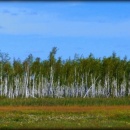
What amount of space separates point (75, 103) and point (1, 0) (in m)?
42.6

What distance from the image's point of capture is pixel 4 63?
6738cm

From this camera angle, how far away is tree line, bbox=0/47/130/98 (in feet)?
216

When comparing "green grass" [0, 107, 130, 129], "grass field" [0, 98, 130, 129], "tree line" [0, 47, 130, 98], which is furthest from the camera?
"tree line" [0, 47, 130, 98]

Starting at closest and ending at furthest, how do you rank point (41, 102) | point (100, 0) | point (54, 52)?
1. point (100, 0)
2. point (41, 102)
3. point (54, 52)

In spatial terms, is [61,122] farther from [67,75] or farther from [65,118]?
[67,75]

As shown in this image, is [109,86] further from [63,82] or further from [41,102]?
[41,102]

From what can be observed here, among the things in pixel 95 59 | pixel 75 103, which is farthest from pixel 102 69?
pixel 75 103

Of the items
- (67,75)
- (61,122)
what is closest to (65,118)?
(61,122)

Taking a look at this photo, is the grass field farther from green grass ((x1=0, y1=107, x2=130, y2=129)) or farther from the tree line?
the tree line

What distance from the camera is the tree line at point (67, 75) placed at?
6594 centimetres

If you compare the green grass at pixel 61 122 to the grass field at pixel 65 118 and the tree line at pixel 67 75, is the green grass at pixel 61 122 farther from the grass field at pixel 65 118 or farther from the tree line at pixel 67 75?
the tree line at pixel 67 75

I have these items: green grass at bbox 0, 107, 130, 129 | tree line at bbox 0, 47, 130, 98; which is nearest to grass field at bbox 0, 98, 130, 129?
green grass at bbox 0, 107, 130, 129

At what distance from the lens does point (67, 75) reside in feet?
230

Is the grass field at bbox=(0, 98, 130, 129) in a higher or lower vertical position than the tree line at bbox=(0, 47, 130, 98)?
lower
